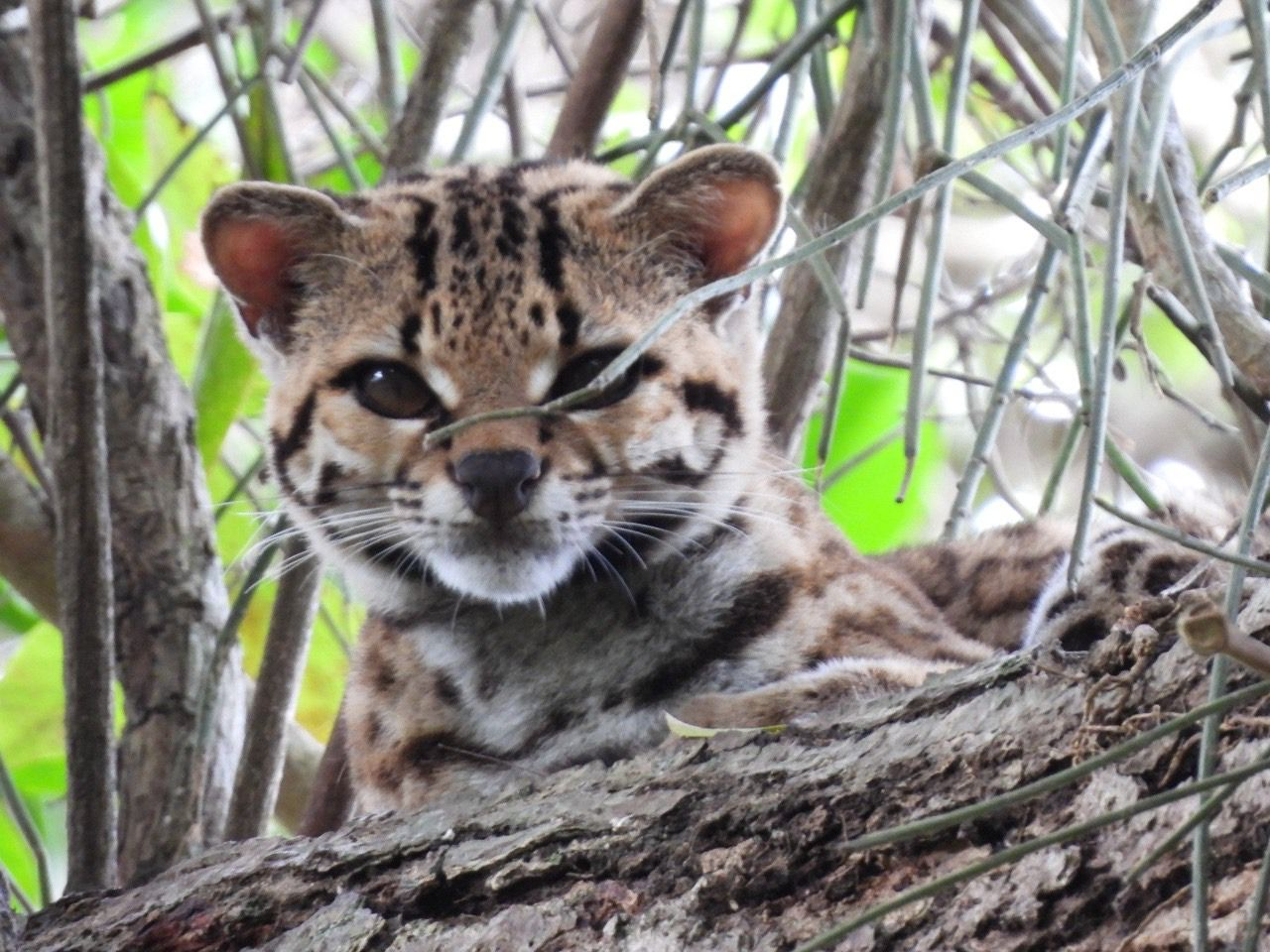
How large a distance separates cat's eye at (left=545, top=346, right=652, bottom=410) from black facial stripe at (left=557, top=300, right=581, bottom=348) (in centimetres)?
4

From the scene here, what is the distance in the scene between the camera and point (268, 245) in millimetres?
3430

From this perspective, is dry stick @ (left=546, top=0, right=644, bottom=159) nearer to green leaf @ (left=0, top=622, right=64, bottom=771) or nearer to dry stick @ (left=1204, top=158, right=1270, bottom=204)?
green leaf @ (left=0, top=622, right=64, bottom=771)

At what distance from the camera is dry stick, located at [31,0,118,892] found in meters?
2.84

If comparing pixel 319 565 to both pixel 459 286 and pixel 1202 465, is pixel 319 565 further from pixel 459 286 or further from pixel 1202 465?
pixel 1202 465

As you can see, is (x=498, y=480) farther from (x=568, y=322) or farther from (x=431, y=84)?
(x=431, y=84)

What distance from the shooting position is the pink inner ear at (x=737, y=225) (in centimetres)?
321

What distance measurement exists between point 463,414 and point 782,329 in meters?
1.13

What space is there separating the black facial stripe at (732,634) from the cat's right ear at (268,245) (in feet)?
3.62

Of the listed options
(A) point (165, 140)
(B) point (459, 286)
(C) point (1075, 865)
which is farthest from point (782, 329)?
(C) point (1075, 865)

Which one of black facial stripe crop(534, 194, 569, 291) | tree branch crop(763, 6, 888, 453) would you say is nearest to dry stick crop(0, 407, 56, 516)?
black facial stripe crop(534, 194, 569, 291)

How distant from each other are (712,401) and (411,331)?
2.01ft

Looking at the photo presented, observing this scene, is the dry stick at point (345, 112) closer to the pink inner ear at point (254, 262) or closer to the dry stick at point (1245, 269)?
the pink inner ear at point (254, 262)

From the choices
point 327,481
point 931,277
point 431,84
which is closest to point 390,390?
point 327,481

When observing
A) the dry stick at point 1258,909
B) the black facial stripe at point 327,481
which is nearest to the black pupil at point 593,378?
the black facial stripe at point 327,481
